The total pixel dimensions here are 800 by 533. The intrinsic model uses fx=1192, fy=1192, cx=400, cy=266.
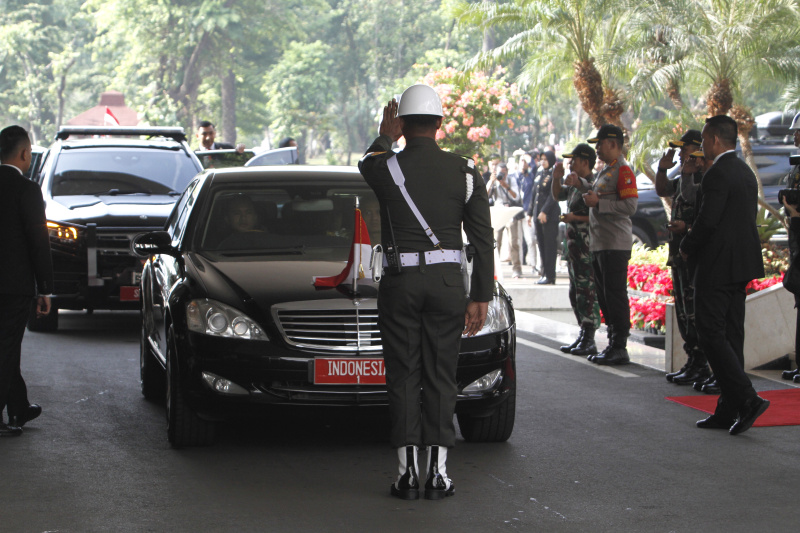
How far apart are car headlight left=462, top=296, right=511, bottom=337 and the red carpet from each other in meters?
1.96

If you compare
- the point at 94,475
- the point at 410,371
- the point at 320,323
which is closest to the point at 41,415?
the point at 94,475

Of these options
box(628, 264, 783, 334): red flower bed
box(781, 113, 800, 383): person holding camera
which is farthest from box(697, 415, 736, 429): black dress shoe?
box(628, 264, 783, 334): red flower bed

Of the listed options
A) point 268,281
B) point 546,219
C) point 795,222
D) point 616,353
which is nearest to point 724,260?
point 795,222

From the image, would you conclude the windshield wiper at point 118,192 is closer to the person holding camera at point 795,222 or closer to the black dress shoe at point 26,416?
the black dress shoe at point 26,416

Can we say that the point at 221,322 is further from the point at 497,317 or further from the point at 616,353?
the point at 616,353

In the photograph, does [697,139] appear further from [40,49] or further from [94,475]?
[40,49]

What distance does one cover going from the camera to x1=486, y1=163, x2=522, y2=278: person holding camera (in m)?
19.4

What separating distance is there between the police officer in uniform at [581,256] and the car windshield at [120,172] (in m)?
4.29

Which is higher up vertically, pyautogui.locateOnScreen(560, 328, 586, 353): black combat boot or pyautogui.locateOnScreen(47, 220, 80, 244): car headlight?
pyautogui.locateOnScreen(47, 220, 80, 244): car headlight

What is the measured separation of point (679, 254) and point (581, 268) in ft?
5.76

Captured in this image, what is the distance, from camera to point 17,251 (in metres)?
6.82

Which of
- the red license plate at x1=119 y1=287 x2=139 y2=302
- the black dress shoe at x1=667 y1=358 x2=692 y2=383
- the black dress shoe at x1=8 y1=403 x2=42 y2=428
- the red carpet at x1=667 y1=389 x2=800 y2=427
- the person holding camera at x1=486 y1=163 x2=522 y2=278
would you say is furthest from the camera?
the person holding camera at x1=486 y1=163 x2=522 y2=278

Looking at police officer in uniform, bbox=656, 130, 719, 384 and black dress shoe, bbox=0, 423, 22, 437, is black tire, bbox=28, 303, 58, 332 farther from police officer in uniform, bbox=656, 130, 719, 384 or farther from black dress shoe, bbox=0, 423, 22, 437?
police officer in uniform, bbox=656, 130, 719, 384

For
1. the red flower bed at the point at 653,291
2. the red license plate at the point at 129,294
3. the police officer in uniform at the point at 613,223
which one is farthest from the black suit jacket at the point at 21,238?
the red flower bed at the point at 653,291
